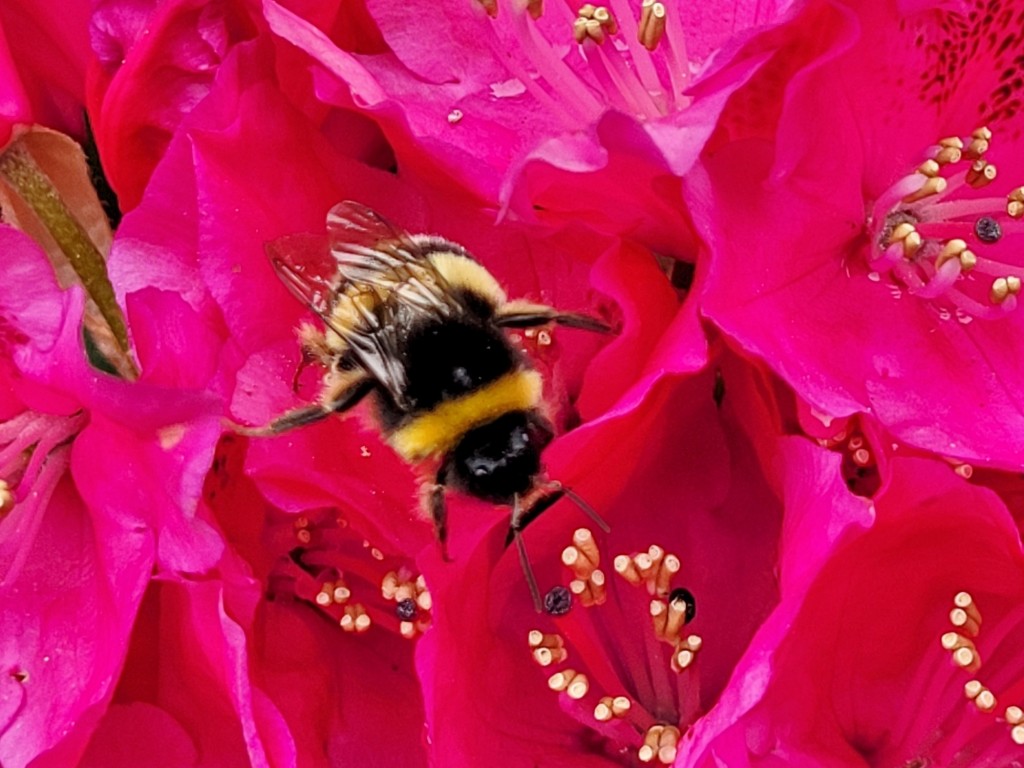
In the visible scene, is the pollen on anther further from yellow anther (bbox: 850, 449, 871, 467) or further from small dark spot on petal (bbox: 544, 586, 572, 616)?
small dark spot on petal (bbox: 544, 586, 572, 616)

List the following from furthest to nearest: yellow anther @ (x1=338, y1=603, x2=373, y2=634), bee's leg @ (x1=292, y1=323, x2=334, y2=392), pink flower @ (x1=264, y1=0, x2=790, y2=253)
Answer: yellow anther @ (x1=338, y1=603, x2=373, y2=634)
bee's leg @ (x1=292, y1=323, x2=334, y2=392)
pink flower @ (x1=264, y1=0, x2=790, y2=253)

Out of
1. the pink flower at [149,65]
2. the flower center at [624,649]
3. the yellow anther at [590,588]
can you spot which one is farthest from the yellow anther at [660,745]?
the pink flower at [149,65]

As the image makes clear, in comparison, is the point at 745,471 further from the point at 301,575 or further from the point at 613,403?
the point at 301,575

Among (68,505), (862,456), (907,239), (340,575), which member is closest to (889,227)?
(907,239)

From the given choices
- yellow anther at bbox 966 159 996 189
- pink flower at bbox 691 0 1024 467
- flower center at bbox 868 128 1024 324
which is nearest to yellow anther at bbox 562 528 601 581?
pink flower at bbox 691 0 1024 467

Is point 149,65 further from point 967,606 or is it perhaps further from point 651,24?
point 967,606

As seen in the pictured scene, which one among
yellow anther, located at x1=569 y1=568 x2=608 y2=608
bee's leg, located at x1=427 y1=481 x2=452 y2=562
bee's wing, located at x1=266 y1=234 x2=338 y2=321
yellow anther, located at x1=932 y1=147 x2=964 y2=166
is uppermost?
bee's wing, located at x1=266 y1=234 x2=338 y2=321

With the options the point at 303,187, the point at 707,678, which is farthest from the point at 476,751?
the point at 303,187
